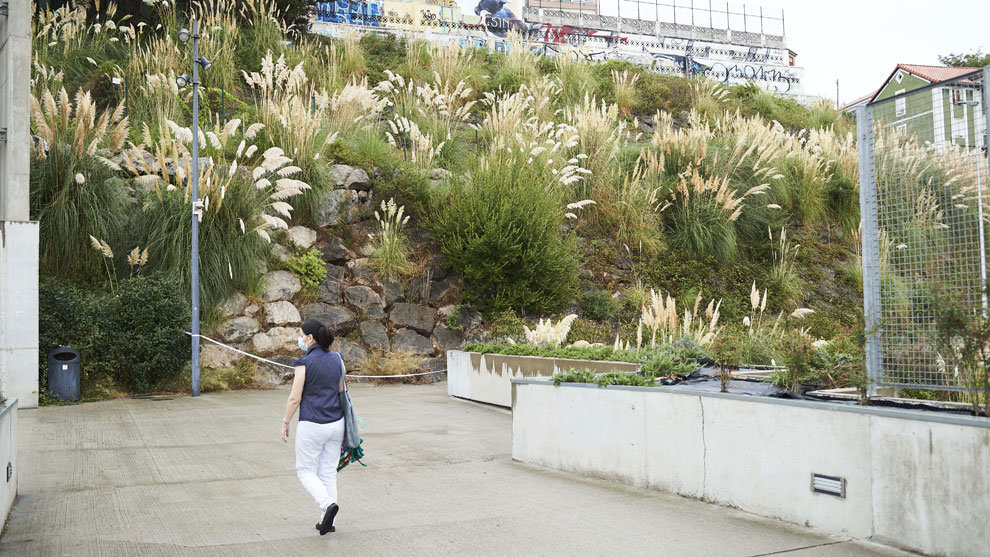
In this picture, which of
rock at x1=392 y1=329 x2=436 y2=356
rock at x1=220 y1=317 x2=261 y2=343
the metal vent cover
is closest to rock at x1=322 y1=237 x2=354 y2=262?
rock at x1=392 y1=329 x2=436 y2=356

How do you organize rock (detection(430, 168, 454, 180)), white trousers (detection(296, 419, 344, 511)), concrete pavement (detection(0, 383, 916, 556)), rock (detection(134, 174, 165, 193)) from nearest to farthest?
1. concrete pavement (detection(0, 383, 916, 556))
2. white trousers (detection(296, 419, 344, 511))
3. rock (detection(134, 174, 165, 193))
4. rock (detection(430, 168, 454, 180))

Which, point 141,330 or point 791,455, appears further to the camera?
point 141,330

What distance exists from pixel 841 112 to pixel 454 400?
20793 millimetres

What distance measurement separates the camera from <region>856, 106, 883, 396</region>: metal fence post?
5.80 meters

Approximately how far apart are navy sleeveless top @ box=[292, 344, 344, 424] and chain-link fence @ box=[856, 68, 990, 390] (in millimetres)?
3716

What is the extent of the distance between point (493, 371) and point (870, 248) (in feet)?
23.5

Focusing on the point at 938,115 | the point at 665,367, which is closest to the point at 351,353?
the point at 665,367

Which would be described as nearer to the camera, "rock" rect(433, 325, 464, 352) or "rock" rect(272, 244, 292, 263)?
"rock" rect(272, 244, 292, 263)

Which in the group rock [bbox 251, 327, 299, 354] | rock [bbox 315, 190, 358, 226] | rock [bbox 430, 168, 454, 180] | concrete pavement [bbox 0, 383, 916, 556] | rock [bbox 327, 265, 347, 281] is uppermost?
rock [bbox 430, 168, 454, 180]

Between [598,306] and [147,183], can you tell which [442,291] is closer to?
[598,306]

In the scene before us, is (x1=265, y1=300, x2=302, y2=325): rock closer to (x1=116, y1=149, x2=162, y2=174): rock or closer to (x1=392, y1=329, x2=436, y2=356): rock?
(x1=392, y1=329, x2=436, y2=356): rock

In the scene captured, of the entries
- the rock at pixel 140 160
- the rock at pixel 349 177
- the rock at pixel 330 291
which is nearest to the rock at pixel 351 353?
the rock at pixel 330 291

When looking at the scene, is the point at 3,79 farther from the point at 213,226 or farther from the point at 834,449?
the point at 834,449

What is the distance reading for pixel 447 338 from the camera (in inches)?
642
